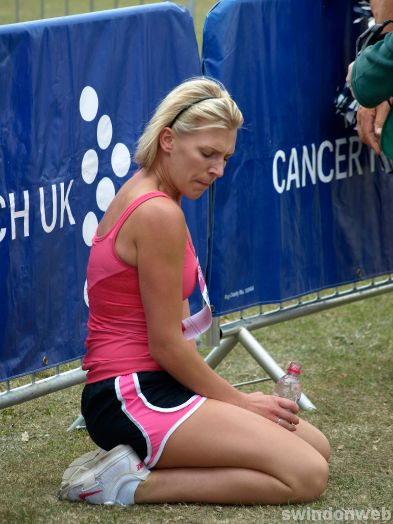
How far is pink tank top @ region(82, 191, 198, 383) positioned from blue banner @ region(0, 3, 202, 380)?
0.39 m

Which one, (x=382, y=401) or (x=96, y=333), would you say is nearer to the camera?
(x=96, y=333)

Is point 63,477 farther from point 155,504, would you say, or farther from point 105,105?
point 105,105

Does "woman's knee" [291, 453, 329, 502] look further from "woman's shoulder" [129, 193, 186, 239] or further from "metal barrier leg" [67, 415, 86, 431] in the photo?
"metal barrier leg" [67, 415, 86, 431]

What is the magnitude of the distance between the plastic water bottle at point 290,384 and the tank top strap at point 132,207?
88 centimetres

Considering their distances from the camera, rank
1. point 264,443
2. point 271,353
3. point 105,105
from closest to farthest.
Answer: point 264,443
point 105,105
point 271,353

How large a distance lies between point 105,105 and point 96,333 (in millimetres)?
1003

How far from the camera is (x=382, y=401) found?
17.7 feet

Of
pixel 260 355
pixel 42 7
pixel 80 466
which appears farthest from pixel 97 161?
pixel 260 355

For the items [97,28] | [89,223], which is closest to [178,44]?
[97,28]

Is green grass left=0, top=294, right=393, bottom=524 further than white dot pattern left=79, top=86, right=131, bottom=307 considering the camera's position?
No

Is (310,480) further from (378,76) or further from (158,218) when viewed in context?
(378,76)

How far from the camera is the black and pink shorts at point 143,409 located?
3.99 metres

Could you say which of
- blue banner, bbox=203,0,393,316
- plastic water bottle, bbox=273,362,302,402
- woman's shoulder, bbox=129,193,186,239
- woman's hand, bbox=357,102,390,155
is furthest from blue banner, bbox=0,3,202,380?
woman's hand, bbox=357,102,390,155

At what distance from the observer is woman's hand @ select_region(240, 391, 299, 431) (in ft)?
13.7
